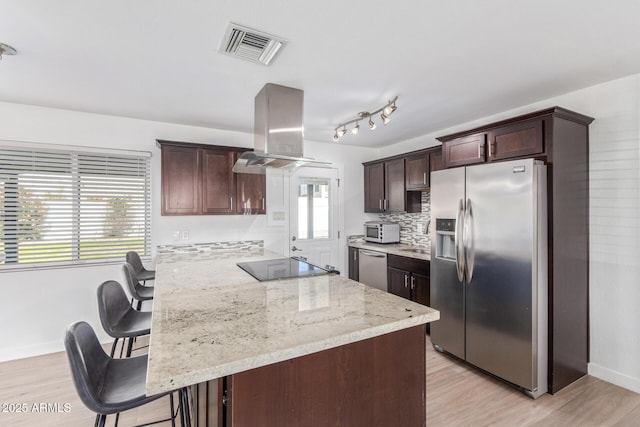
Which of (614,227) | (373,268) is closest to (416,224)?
(373,268)

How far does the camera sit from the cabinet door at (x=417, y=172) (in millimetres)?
3850

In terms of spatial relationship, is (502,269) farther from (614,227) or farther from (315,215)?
(315,215)

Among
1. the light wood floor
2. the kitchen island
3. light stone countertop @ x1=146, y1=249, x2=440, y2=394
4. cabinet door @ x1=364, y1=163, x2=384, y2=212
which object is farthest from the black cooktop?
cabinet door @ x1=364, y1=163, x2=384, y2=212

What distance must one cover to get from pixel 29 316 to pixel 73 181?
1404 mm

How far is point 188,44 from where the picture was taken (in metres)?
1.92

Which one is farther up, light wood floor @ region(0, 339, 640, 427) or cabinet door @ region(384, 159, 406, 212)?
cabinet door @ region(384, 159, 406, 212)

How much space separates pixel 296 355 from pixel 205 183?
287 centimetres

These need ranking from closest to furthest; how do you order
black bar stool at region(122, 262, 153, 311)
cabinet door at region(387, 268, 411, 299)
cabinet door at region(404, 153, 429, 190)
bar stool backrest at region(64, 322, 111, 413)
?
bar stool backrest at region(64, 322, 111, 413)
black bar stool at region(122, 262, 153, 311)
cabinet door at region(387, 268, 411, 299)
cabinet door at region(404, 153, 429, 190)

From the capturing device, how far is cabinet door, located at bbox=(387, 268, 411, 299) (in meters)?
3.65

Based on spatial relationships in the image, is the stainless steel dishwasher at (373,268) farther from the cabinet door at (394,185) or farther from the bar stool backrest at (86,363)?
the bar stool backrest at (86,363)

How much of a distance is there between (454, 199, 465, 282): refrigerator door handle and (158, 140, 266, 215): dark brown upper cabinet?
7.41ft

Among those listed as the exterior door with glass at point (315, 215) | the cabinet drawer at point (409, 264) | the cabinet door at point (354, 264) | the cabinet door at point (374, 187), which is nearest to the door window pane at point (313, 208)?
the exterior door with glass at point (315, 215)

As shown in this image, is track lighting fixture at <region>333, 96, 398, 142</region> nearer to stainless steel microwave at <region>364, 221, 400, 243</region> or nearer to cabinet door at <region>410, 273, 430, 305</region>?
stainless steel microwave at <region>364, 221, 400, 243</region>

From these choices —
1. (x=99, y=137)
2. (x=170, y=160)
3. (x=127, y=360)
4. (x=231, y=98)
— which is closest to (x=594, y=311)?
(x=127, y=360)
